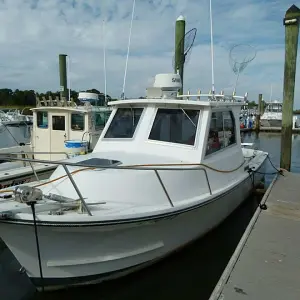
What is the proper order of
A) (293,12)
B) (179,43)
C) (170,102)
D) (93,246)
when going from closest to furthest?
(93,246)
(170,102)
(293,12)
(179,43)

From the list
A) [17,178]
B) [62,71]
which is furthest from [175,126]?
[62,71]

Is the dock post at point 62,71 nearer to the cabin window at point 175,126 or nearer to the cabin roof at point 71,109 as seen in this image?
the cabin roof at point 71,109

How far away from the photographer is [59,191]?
477 centimetres

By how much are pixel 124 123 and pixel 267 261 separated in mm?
3476

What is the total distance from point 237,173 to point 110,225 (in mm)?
3790

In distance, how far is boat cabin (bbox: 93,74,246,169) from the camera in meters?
5.71

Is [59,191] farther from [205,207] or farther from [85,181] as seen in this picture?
[205,207]

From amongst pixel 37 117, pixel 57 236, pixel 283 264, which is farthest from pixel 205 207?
pixel 37 117

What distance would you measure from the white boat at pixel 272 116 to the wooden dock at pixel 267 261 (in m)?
30.7

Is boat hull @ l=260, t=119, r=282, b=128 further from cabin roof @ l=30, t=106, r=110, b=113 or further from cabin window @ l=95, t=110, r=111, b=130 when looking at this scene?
cabin roof @ l=30, t=106, r=110, b=113

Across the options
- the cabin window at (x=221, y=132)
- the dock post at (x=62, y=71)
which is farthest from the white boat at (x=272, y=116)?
the cabin window at (x=221, y=132)

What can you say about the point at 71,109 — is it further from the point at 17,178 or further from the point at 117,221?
the point at 117,221

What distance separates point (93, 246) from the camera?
4.27 meters

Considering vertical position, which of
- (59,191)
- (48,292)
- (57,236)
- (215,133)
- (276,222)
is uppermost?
(215,133)
